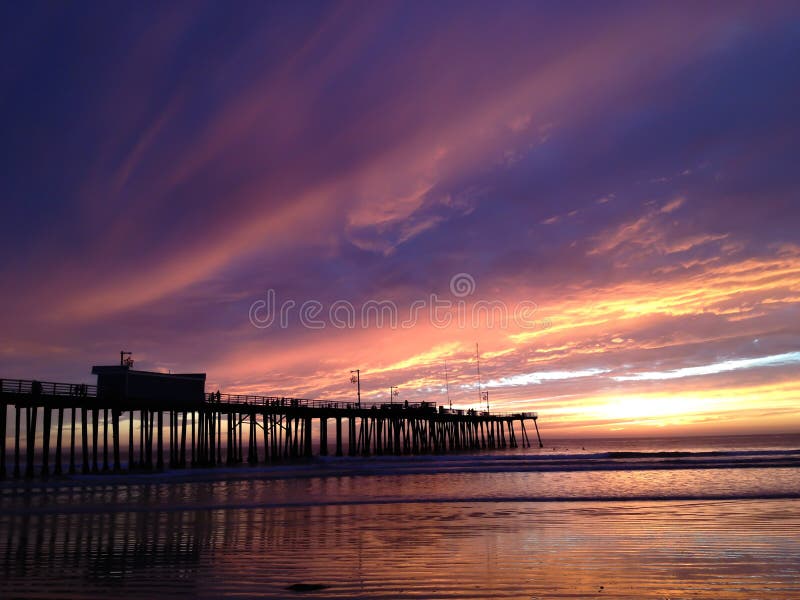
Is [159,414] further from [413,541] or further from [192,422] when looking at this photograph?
[413,541]

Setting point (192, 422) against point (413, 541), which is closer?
point (413, 541)

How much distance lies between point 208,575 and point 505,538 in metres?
5.75

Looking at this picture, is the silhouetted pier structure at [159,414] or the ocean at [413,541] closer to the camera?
the ocean at [413,541]

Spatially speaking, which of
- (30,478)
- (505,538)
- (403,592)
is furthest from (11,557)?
(30,478)

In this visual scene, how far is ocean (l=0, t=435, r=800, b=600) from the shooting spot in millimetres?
8383

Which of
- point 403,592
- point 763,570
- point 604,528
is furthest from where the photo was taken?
point 604,528

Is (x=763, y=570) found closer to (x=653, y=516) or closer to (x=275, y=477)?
(x=653, y=516)

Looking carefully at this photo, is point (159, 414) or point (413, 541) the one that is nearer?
point (413, 541)

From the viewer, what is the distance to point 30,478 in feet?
97.3

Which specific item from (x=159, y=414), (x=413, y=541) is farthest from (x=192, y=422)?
(x=413, y=541)

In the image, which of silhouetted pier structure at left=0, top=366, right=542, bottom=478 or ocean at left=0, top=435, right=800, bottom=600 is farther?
silhouetted pier structure at left=0, top=366, right=542, bottom=478

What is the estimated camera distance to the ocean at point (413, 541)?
8383 mm

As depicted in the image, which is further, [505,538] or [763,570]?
[505,538]

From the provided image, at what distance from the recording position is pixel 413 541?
1195cm
